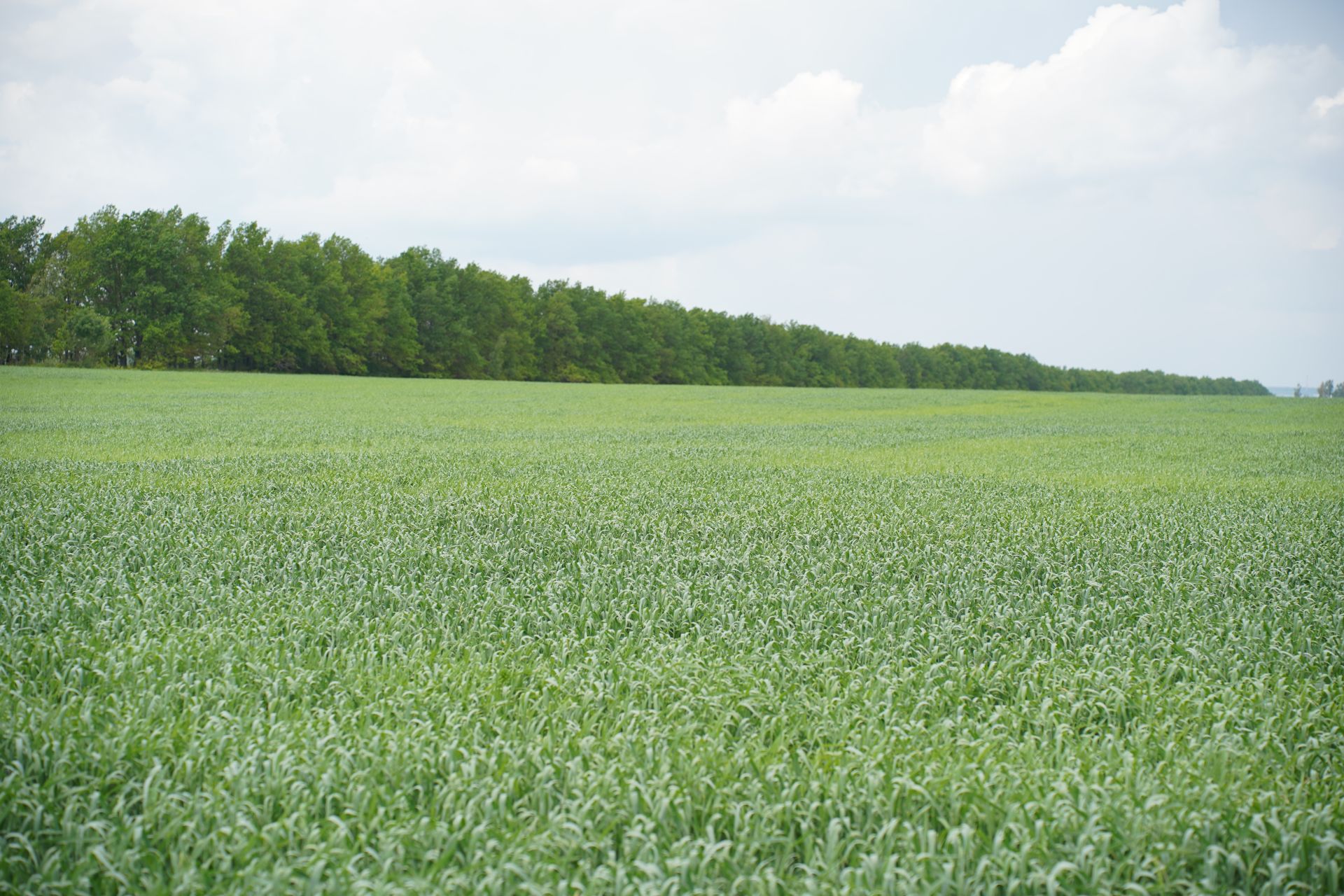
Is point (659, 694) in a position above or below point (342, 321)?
below

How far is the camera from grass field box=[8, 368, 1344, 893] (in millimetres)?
2746

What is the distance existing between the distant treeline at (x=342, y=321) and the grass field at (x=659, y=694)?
63.2 meters

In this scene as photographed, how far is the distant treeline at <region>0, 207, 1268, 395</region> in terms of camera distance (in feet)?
210

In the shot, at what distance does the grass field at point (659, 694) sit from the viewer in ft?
9.01

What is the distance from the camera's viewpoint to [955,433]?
955 inches

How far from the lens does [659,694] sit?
389 cm

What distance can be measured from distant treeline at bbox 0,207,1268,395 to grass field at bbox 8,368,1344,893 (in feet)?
207

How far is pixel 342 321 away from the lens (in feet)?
264

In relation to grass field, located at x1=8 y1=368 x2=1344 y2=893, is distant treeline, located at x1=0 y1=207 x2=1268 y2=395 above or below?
above

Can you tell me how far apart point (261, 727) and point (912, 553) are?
507 cm

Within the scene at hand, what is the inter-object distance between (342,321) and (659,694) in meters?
84.2

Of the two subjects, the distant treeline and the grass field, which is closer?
the grass field

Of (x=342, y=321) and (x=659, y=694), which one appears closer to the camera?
(x=659, y=694)

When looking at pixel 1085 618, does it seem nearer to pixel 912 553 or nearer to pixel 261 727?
pixel 912 553
